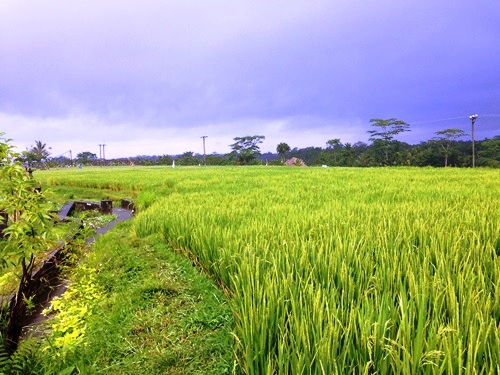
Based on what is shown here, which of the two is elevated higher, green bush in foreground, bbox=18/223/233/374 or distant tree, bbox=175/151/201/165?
distant tree, bbox=175/151/201/165

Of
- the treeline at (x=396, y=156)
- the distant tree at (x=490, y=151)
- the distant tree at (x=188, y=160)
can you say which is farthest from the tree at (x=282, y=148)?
the distant tree at (x=490, y=151)

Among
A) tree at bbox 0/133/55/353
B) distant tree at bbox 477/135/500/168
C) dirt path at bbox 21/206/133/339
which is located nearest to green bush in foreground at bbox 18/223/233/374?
dirt path at bbox 21/206/133/339

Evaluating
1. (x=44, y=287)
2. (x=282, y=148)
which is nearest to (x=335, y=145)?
(x=282, y=148)

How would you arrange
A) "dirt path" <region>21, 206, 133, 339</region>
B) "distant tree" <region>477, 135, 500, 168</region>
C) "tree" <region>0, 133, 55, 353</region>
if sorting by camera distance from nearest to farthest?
"tree" <region>0, 133, 55, 353</region>
"dirt path" <region>21, 206, 133, 339</region>
"distant tree" <region>477, 135, 500, 168</region>

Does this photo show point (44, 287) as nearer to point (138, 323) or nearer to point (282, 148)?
point (138, 323)

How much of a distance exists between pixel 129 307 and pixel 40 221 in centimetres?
126

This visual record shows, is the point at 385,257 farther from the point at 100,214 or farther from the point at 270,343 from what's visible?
the point at 100,214

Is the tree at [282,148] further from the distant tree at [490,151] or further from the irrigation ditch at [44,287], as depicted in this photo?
the irrigation ditch at [44,287]

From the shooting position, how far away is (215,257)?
3.48 m

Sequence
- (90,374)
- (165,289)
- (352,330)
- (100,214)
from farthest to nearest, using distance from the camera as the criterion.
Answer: (100,214)
(165,289)
(90,374)
(352,330)

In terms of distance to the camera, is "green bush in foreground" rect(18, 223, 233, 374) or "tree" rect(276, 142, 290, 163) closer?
"green bush in foreground" rect(18, 223, 233, 374)

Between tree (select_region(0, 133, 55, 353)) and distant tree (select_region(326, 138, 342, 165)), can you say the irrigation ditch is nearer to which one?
tree (select_region(0, 133, 55, 353))

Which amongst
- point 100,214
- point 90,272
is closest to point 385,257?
point 90,272

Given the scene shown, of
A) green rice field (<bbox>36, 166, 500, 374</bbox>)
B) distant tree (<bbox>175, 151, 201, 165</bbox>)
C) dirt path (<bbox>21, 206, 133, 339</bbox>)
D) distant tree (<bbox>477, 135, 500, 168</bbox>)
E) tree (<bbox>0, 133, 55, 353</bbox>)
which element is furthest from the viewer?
distant tree (<bbox>175, 151, 201, 165</bbox>)
